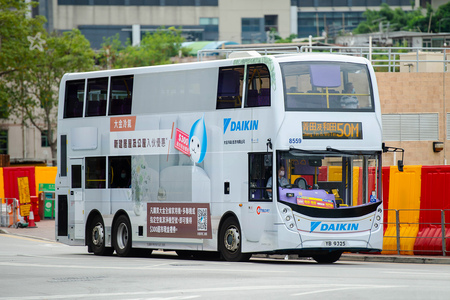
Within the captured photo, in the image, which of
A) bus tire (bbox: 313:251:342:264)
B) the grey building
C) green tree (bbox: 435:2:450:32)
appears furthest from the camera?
the grey building

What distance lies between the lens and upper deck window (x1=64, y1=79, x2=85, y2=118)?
22891mm

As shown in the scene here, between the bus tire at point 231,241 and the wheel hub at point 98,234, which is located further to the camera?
the wheel hub at point 98,234

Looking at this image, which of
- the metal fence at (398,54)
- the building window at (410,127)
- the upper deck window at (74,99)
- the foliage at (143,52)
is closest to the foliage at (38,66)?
the foliage at (143,52)

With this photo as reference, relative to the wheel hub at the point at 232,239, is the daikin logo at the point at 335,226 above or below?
above

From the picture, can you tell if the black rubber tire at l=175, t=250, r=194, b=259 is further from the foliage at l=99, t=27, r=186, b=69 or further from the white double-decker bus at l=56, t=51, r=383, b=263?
the foliage at l=99, t=27, r=186, b=69

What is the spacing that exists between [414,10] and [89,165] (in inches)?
5034

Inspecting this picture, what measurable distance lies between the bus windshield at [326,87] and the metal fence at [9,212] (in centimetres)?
2021

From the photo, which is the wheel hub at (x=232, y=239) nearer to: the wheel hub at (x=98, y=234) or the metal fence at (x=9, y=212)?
the wheel hub at (x=98, y=234)

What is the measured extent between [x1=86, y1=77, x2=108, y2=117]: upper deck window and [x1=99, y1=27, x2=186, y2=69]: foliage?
6425 cm

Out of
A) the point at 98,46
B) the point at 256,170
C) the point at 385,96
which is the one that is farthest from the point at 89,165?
the point at 98,46

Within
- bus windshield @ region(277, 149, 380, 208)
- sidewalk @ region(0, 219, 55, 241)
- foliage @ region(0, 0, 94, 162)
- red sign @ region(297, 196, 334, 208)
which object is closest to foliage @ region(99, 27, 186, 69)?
foliage @ region(0, 0, 94, 162)

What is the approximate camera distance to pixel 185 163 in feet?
66.5

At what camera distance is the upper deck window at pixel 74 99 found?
22891 millimetres

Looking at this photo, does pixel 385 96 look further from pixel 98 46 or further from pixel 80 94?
pixel 98 46
